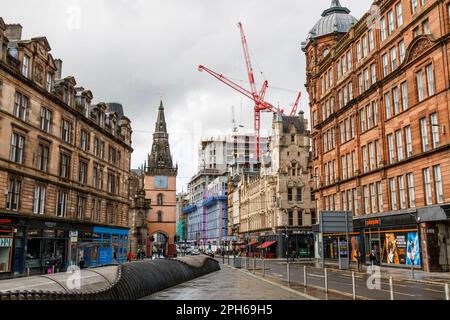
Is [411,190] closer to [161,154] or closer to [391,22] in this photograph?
[391,22]

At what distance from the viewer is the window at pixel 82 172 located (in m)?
45.4

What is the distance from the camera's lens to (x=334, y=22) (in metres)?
63.9

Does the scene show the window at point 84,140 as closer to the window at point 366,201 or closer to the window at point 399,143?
the window at point 366,201

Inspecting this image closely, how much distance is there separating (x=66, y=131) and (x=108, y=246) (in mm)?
16381

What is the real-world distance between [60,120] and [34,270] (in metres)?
13.8

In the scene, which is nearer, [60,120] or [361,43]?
[60,120]

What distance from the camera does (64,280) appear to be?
1188 centimetres

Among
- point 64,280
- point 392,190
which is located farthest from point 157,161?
point 64,280

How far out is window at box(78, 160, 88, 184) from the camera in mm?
45362

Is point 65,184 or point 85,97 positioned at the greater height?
point 85,97

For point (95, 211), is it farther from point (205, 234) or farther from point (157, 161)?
point (205, 234)

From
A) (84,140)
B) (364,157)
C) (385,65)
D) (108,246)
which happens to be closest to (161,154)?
(108,246)

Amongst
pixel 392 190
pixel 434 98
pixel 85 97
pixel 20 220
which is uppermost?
pixel 85 97

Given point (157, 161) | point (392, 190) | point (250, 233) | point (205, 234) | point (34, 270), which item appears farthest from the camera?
point (205, 234)
